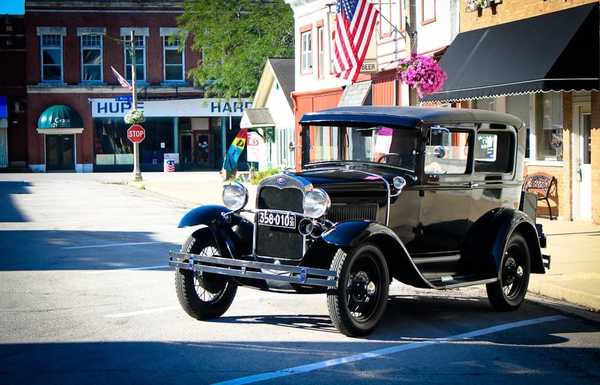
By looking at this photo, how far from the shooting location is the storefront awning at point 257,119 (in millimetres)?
46375

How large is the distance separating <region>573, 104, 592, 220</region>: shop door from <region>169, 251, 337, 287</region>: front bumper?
12.1 m

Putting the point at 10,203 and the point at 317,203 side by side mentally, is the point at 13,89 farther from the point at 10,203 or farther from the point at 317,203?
the point at 317,203

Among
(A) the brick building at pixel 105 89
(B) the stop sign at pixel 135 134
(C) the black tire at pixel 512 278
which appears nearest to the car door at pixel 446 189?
(C) the black tire at pixel 512 278

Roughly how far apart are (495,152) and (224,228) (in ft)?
10.6

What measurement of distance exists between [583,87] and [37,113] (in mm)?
49475

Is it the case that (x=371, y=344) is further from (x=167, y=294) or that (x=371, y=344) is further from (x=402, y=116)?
(x=167, y=294)

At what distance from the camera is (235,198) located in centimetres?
954

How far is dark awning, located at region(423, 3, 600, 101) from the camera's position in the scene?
59.7 ft

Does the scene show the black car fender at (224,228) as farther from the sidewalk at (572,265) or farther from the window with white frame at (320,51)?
the window with white frame at (320,51)

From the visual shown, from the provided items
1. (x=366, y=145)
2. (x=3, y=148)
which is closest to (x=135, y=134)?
(x=3, y=148)

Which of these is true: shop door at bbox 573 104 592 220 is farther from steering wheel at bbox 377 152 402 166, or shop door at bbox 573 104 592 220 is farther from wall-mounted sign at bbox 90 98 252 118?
wall-mounted sign at bbox 90 98 252 118

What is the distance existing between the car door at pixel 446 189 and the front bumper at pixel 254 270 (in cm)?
169

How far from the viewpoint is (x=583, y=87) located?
59.1ft

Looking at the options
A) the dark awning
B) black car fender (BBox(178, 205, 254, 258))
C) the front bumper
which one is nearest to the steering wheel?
black car fender (BBox(178, 205, 254, 258))
